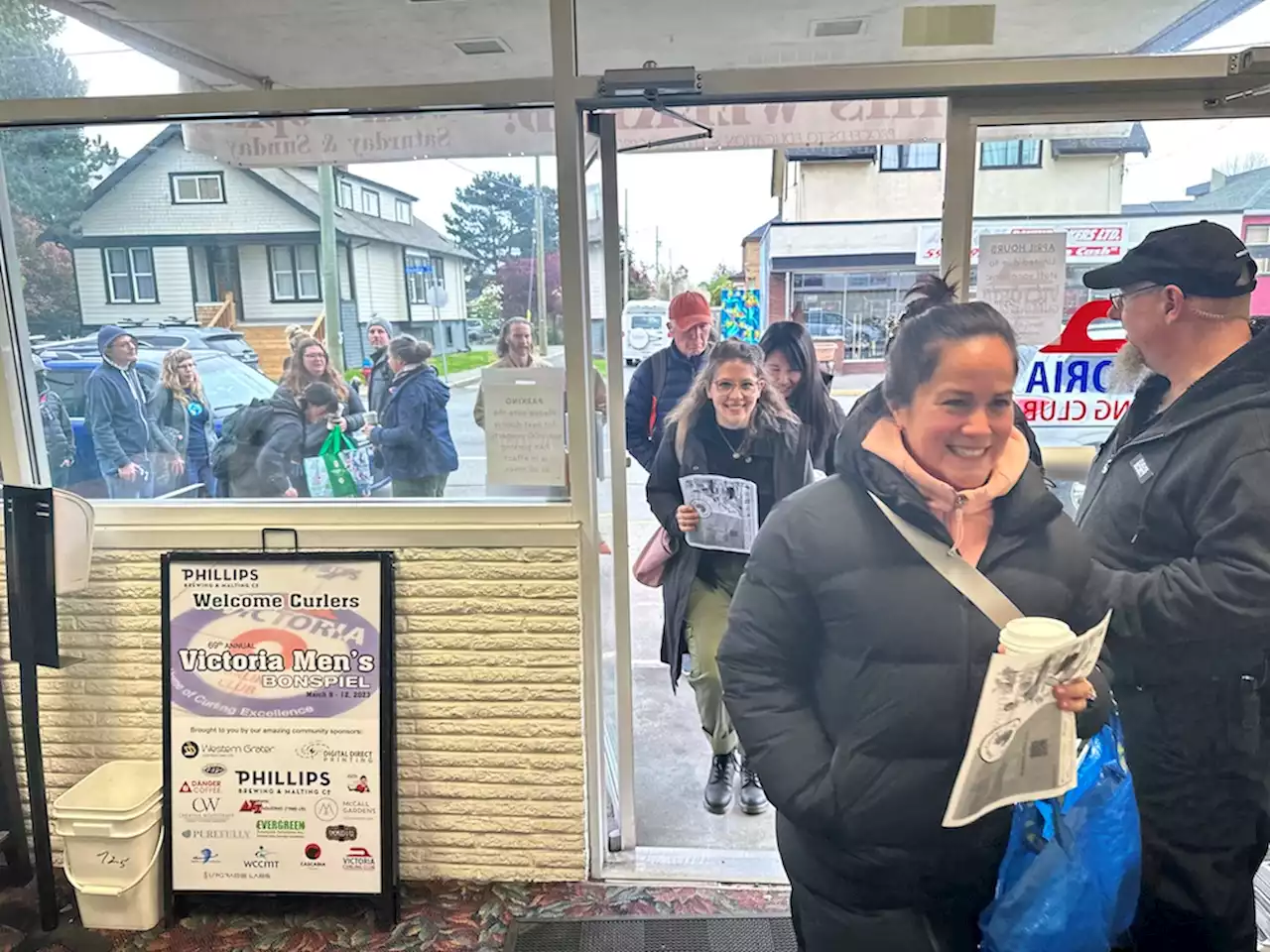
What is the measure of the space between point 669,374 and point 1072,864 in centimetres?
145

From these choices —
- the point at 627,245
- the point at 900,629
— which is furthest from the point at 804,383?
the point at 900,629

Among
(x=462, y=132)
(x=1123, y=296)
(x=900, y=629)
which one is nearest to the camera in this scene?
(x=900, y=629)

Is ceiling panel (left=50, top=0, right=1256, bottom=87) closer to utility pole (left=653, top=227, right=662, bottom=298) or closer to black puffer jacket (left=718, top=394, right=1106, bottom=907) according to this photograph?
utility pole (left=653, top=227, right=662, bottom=298)

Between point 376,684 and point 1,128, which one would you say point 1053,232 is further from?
point 1,128

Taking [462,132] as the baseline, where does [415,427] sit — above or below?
below

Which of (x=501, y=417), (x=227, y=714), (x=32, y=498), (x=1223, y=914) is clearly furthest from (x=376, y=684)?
(x=1223, y=914)

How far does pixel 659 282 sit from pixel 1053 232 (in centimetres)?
94

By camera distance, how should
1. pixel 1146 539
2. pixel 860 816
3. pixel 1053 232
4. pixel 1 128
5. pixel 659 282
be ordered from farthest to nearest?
pixel 659 282, pixel 1 128, pixel 1053 232, pixel 1146 539, pixel 860 816

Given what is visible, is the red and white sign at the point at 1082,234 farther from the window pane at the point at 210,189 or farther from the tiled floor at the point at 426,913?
the window pane at the point at 210,189

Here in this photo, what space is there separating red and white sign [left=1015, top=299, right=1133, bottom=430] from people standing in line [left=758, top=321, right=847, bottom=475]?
455 mm

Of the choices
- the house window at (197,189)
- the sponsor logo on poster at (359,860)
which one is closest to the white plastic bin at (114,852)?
the sponsor logo on poster at (359,860)

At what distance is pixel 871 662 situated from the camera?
1598mm

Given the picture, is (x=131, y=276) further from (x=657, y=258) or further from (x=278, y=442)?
(x=657, y=258)

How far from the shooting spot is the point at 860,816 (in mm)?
A: 1652
